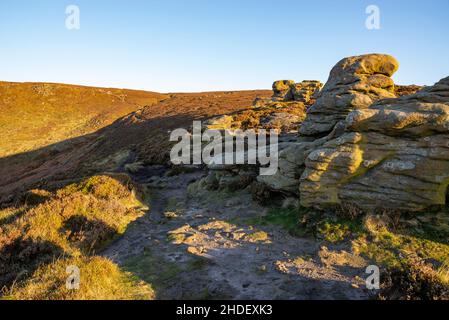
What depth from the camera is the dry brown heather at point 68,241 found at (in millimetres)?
8133

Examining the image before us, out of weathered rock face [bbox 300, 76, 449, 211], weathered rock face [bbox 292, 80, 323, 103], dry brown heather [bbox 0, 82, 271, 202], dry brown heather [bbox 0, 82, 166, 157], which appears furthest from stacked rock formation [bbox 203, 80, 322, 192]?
dry brown heather [bbox 0, 82, 166, 157]

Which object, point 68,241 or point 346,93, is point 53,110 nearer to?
point 68,241

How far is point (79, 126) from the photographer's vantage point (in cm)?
7006

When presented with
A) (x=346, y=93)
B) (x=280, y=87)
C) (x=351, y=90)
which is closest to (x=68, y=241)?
(x=346, y=93)

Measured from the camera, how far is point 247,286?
845 centimetres

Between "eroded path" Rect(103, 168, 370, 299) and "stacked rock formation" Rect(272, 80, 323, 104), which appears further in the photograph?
"stacked rock formation" Rect(272, 80, 323, 104)

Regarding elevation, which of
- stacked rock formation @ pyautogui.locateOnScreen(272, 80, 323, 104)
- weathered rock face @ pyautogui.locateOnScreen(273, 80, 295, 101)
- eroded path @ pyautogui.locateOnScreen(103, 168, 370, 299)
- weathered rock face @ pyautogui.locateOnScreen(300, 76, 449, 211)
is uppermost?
weathered rock face @ pyautogui.locateOnScreen(273, 80, 295, 101)

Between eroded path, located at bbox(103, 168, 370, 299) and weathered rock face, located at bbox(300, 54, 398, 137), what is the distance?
6148mm

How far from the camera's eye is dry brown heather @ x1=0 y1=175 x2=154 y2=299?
26.7 ft

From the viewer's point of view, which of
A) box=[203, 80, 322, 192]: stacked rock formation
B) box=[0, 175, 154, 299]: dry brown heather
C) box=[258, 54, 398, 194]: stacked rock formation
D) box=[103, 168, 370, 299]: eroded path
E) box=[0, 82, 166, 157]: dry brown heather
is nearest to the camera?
box=[0, 175, 154, 299]: dry brown heather

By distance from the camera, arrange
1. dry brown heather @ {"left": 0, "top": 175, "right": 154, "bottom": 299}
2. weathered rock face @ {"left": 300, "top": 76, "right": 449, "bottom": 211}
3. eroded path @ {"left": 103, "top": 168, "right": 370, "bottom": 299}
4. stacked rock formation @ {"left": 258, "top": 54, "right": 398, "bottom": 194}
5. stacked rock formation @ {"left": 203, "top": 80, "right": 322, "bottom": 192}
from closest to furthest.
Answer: dry brown heather @ {"left": 0, "top": 175, "right": 154, "bottom": 299}
eroded path @ {"left": 103, "top": 168, "right": 370, "bottom": 299}
weathered rock face @ {"left": 300, "top": 76, "right": 449, "bottom": 211}
stacked rock formation @ {"left": 258, "top": 54, "right": 398, "bottom": 194}
stacked rock formation @ {"left": 203, "top": 80, "right": 322, "bottom": 192}

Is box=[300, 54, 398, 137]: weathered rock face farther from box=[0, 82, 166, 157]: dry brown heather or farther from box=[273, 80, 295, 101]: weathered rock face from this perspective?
box=[0, 82, 166, 157]: dry brown heather

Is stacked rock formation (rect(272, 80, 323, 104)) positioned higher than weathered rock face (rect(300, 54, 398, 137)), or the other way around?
stacked rock formation (rect(272, 80, 323, 104))
